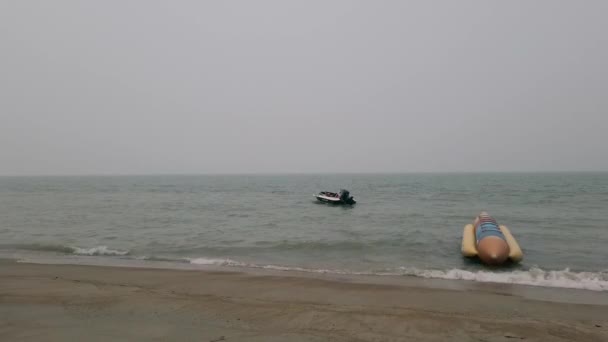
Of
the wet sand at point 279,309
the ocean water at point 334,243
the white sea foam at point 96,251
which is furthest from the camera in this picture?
the white sea foam at point 96,251

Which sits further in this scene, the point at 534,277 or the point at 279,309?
the point at 534,277

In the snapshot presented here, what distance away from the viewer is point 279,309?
6379mm

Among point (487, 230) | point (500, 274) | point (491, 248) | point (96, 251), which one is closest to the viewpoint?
point (500, 274)

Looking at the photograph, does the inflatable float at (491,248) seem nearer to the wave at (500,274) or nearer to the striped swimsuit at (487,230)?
the striped swimsuit at (487,230)

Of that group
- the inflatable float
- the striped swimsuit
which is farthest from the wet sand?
the striped swimsuit

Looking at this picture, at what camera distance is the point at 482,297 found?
25.3 feet

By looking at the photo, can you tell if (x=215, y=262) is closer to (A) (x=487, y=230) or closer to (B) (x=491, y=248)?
(B) (x=491, y=248)

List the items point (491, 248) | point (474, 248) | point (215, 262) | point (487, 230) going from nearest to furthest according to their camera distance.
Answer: point (491, 248), point (215, 262), point (474, 248), point (487, 230)

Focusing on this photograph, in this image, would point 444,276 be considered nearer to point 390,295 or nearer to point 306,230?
point 390,295

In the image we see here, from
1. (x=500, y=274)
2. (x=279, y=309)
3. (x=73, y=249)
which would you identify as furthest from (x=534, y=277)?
Answer: (x=73, y=249)

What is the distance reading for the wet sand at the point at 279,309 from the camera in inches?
199

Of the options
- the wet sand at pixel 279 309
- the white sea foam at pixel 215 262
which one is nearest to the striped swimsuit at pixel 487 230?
the wet sand at pixel 279 309

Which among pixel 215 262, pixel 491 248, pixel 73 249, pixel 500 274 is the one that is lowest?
pixel 73 249

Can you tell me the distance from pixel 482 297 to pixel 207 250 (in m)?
10.4
